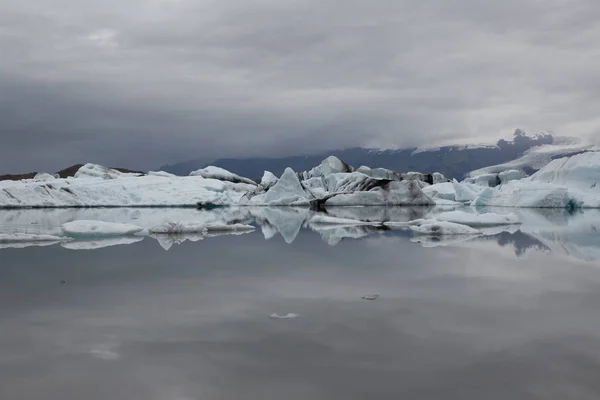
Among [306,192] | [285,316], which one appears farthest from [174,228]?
[306,192]

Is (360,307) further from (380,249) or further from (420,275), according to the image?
(380,249)

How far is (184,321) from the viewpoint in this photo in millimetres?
4121

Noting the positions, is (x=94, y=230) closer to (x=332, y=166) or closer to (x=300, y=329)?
(x=300, y=329)

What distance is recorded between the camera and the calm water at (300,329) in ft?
9.18

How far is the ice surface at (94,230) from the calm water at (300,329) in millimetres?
3269

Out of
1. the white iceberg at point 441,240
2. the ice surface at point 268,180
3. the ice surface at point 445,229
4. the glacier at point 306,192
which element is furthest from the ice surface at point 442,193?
the white iceberg at point 441,240

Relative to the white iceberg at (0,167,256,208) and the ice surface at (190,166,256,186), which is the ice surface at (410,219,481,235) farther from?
the ice surface at (190,166,256,186)

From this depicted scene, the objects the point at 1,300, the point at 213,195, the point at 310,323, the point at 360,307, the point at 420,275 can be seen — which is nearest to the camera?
the point at 310,323

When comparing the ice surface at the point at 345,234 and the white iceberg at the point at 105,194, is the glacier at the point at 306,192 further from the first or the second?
the ice surface at the point at 345,234

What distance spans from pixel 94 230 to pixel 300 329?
8.28 m

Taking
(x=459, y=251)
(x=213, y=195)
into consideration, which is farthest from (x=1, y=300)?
(x=213, y=195)

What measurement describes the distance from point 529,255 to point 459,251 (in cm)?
98

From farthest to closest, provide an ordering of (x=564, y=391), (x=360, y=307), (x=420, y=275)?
(x=420, y=275) → (x=360, y=307) → (x=564, y=391)

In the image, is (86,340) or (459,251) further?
(459,251)
